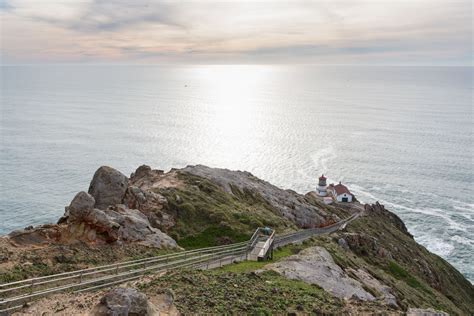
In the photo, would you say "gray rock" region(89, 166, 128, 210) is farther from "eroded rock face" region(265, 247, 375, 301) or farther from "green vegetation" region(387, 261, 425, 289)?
"green vegetation" region(387, 261, 425, 289)

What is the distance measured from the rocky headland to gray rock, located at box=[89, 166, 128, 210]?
0.29 ft

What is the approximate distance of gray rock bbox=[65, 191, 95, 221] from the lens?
27844 mm

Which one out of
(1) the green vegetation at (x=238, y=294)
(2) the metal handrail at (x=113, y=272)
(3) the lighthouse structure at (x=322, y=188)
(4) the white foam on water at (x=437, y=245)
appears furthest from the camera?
(3) the lighthouse structure at (x=322, y=188)

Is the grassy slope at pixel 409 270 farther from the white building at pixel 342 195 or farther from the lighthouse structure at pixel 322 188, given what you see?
the lighthouse structure at pixel 322 188

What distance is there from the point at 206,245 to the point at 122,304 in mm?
22006

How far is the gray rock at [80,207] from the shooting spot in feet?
91.4

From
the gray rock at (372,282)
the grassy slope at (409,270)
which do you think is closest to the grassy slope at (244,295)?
the gray rock at (372,282)

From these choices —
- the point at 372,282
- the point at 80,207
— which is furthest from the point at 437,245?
the point at 80,207

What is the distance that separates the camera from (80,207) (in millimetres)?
28062

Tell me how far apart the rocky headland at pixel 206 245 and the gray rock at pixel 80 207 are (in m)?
0.06

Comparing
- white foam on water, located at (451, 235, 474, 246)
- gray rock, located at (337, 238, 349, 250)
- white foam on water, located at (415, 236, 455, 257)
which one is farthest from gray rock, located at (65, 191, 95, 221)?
white foam on water, located at (451, 235, 474, 246)

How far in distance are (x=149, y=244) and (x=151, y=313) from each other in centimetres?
1418

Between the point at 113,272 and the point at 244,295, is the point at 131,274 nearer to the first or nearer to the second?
the point at 113,272

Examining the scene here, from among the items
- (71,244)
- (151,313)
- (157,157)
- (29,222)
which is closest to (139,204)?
(71,244)
